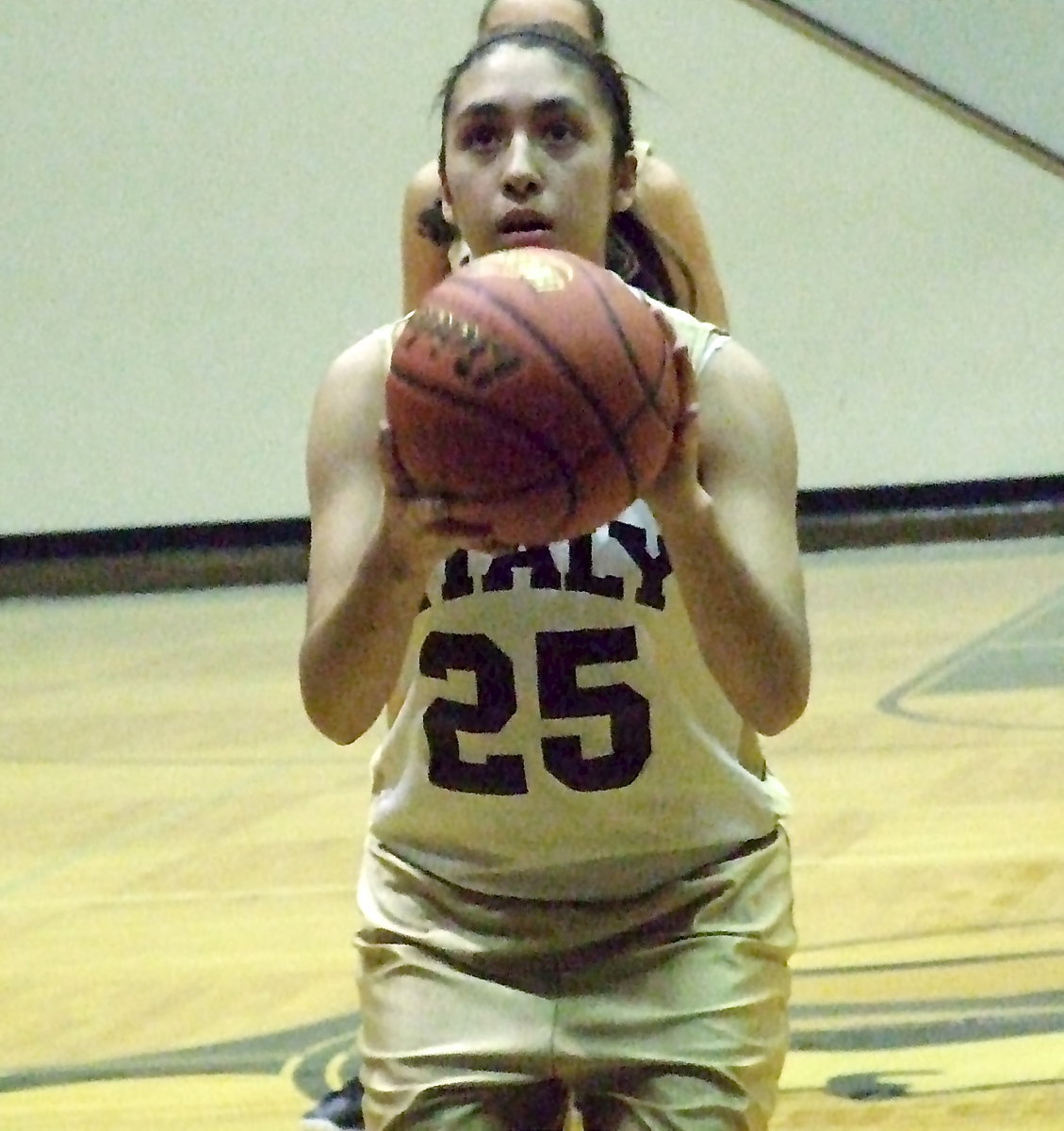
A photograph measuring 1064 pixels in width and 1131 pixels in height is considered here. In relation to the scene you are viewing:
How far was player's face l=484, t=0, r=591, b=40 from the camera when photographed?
306 centimetres

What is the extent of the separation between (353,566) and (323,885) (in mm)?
2059

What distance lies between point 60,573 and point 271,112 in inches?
83.0

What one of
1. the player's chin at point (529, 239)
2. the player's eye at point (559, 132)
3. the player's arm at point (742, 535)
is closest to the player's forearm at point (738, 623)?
the player's arm at point (742, 535)

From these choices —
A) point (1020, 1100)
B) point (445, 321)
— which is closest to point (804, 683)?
point (445, 321)

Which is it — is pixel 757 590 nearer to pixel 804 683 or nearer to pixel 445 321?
pixel 804 683

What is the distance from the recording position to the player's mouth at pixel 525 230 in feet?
6.51

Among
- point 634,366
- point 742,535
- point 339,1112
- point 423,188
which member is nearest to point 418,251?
point 423,188

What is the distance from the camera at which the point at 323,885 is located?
3.90m

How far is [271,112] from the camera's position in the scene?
8.62 metres

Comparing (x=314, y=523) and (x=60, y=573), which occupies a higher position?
(x=314, y=523)

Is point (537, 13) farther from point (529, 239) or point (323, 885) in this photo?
point (323, 885)

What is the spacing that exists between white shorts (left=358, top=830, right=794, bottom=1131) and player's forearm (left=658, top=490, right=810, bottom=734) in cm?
19

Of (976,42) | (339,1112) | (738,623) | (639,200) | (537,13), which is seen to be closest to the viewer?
(738,623)

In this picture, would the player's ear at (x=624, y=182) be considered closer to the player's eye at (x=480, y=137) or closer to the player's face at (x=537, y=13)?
the player's eye at (x=480, y=137)
